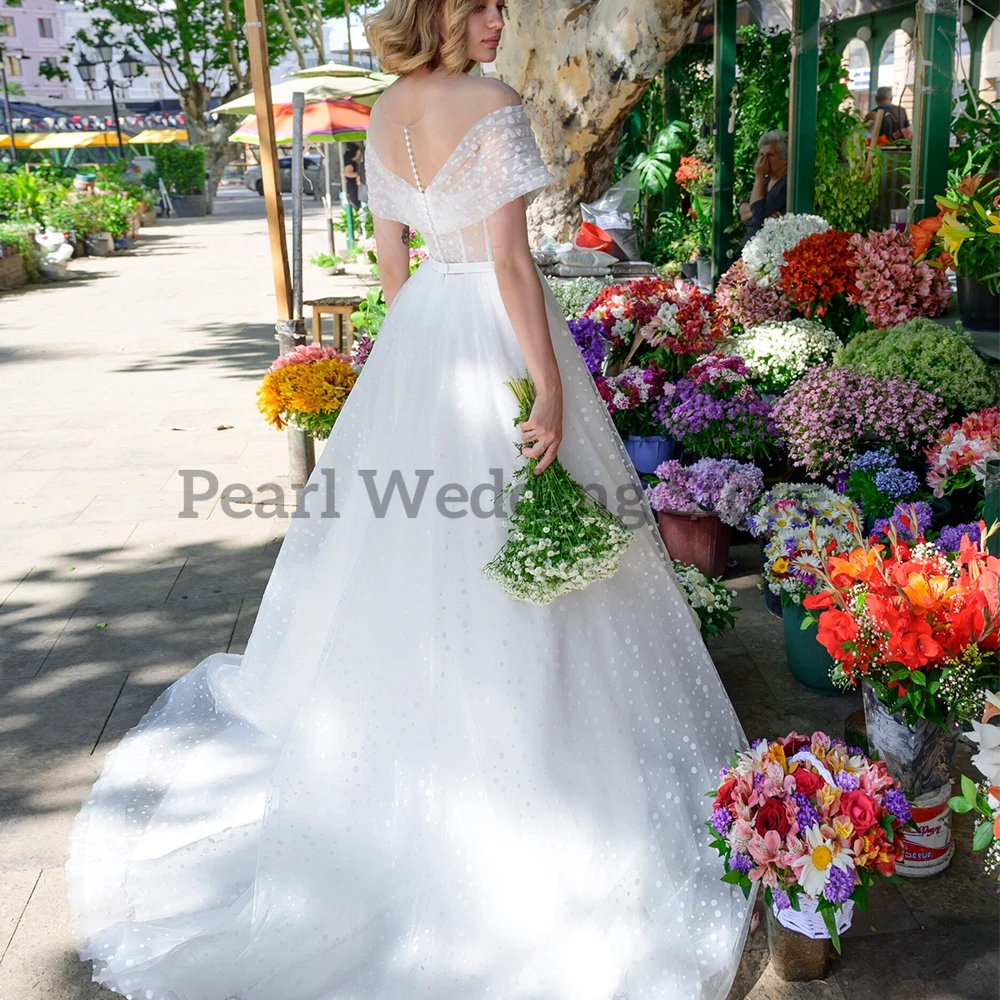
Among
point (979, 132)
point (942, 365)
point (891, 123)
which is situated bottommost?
point (942, 365)

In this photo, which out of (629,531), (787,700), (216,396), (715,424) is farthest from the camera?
(216,396)

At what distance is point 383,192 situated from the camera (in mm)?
2791

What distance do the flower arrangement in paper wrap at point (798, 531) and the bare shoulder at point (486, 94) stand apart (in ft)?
4.75

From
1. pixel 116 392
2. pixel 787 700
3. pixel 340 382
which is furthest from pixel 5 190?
pixel 787 700

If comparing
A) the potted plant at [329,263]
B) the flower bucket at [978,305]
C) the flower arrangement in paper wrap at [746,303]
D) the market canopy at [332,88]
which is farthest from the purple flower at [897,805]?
the potted plant at [329,263]

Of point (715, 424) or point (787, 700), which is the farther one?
point (715, 424)

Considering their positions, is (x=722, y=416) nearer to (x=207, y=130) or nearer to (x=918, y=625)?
(x=918, y=625)

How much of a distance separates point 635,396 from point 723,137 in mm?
3970

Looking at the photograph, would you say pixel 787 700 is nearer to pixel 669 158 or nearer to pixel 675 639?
pixel 675 639

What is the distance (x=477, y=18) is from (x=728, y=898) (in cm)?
212

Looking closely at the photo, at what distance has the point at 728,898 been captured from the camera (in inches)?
101

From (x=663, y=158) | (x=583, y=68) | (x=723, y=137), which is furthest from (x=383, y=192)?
(x=663, y=158)

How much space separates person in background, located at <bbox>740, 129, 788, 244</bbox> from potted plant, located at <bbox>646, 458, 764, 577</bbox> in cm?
371

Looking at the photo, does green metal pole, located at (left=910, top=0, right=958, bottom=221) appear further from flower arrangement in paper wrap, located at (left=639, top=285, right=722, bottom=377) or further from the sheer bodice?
the sheer bodice
